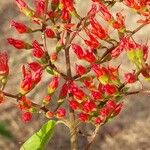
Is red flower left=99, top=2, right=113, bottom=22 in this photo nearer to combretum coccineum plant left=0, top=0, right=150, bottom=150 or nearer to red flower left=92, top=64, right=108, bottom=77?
combretum coccineum plant left=0, top=0, right=150, bottom=150

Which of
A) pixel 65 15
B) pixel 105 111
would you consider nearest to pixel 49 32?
pixel 65 15

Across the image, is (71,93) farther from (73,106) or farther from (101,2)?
(101,2)

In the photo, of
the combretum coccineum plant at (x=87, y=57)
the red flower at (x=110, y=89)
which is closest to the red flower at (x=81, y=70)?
the combretum coccineum plant at (x=87, y=57)

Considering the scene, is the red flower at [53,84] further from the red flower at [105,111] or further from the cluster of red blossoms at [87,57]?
the red flower at [105,111]

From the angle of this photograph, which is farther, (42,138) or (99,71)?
(42,138)

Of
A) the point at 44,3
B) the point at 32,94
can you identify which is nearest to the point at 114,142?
the point at 32,94

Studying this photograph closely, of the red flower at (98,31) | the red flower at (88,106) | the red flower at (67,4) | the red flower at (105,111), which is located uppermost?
the red flower at (67,4)

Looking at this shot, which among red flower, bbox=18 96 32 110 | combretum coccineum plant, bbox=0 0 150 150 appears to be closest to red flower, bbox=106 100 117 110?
combretum coccineum plant, bbox=0 0 150 150

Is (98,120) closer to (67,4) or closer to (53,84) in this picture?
(53,84)

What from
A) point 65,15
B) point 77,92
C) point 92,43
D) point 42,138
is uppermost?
point 65,15
